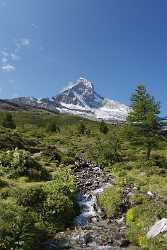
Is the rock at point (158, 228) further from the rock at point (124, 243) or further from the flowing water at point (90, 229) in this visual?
the flowing water at point (90, 229)

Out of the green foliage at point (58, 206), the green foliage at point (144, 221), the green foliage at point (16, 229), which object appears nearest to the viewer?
the green foliage at point (16, 229)

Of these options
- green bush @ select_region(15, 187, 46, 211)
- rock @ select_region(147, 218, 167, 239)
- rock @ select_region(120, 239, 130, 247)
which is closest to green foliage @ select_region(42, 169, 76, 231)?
green bush @ select_region(15, 187, 46, 211)

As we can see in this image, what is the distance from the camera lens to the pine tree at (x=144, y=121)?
5038 cm

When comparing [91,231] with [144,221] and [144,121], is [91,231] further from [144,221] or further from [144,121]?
[144,121]

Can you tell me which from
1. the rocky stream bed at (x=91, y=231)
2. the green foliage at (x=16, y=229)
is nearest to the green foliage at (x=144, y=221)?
the rocky stream bed at (x=91, y=231)

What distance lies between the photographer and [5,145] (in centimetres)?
4522

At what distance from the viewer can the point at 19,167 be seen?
1332 inches

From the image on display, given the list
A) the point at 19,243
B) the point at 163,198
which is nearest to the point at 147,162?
the point at 163,198

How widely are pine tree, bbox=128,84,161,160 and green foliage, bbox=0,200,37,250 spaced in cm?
3172

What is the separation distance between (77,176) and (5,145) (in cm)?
1222

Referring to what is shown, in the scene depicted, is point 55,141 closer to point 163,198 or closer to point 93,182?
point 93,182

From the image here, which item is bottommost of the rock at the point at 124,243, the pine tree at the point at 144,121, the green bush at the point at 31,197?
the rock at the point at 124,243

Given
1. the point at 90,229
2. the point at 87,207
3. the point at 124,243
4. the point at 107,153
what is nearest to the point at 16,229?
the point at 90,229

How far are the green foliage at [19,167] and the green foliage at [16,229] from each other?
12.1m
